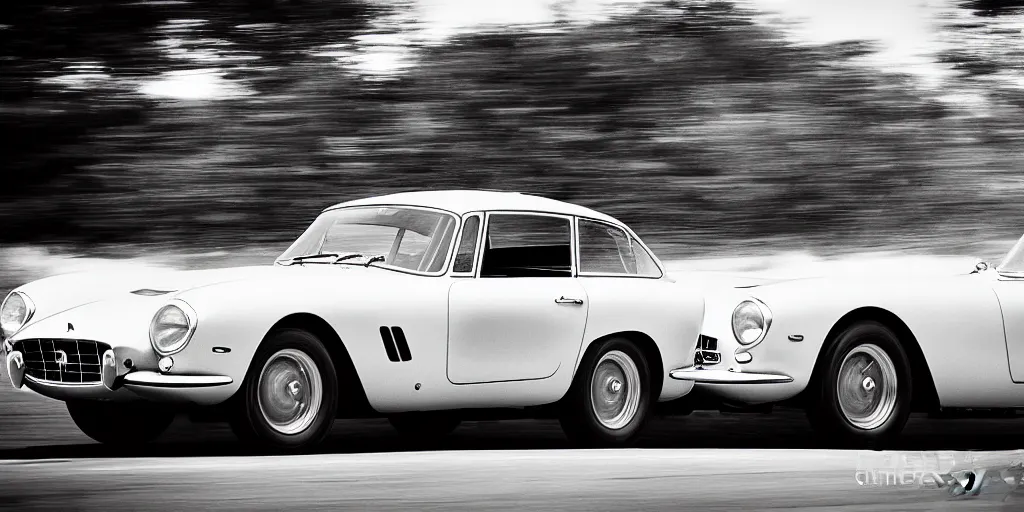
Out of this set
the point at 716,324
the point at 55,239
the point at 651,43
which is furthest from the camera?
the point at 651,43

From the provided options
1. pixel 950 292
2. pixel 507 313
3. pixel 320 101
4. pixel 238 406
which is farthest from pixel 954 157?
pixel 238 406

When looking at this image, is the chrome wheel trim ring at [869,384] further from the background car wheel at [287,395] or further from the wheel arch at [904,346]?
the background car wheel at [287,395]

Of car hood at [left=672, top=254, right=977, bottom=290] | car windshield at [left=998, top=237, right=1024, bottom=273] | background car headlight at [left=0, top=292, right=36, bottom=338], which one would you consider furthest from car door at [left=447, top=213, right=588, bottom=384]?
car hood at [left=672, top=254, right=977, bottom=290]

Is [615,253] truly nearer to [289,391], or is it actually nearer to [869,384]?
[869,384]

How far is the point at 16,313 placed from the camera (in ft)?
27.6

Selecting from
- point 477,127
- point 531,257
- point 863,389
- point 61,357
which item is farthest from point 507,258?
point 477,127

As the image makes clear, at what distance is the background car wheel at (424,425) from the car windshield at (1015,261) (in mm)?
3335

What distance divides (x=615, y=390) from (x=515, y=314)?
902mm

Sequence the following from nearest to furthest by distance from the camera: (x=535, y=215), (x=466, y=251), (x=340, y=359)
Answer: (x=340, y=359), (x=466, y=251), (x=535, y=215)

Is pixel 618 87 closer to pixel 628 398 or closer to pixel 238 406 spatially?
pixel 628 398

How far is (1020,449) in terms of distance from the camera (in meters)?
8.34

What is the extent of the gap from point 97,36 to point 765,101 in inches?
267

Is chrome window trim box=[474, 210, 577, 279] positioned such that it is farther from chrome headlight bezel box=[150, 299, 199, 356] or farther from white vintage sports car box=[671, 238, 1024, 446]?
chrome headlight bezel box=[150, 299, 199, 356]

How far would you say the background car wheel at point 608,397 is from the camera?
8.59m
